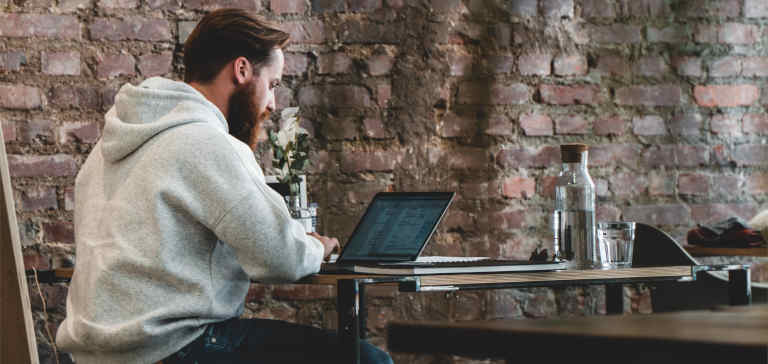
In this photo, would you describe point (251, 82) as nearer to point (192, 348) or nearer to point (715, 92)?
point (192, 348)

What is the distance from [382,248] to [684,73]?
4.81 feet

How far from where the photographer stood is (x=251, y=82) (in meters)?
1.75

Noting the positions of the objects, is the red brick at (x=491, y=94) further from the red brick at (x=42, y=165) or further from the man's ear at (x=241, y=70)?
the red brick at (x=42, y=165)

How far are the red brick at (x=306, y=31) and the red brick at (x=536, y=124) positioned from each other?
646 millimetres

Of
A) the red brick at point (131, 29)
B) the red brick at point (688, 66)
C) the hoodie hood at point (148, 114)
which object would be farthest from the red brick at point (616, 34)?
→ the hoodie hood at point (148, 114)

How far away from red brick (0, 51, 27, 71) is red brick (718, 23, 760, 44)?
2065 mm

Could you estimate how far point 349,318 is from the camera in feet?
4.23

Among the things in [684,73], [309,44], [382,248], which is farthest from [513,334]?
[684,73]

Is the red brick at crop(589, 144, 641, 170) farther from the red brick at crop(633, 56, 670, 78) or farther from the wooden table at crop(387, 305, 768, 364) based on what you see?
the wooden table at crop(387, 305, 768, 364)

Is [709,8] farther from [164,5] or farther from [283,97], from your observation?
[164,5]

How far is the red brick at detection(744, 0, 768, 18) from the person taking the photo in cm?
262

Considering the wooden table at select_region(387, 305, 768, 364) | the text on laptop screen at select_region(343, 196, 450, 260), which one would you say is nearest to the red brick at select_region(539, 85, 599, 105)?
the text on laptop screen at select_region(343, 196, 450, 260)

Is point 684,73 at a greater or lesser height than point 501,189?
greater

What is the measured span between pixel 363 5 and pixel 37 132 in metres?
0.96
